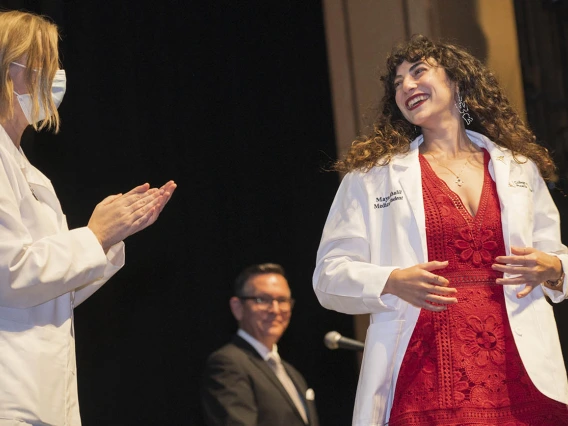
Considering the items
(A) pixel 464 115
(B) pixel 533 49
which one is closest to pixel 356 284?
(A) pixel 464 115

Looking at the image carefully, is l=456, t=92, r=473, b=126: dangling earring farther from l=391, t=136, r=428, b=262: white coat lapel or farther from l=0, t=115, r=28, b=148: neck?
l=0, t=115, r=28, b=148: neck

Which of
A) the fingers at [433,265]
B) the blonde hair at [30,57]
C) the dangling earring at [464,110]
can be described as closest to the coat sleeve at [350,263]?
the fingers at [433,265]

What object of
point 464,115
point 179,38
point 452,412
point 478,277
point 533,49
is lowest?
point 452,412

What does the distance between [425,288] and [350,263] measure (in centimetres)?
33

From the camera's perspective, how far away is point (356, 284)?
2.89 meters

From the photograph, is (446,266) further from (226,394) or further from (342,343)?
(226,394)

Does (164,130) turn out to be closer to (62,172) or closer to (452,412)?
(62,172)

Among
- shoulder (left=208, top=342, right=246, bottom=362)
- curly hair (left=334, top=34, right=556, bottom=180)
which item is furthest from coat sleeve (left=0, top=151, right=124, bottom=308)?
shoulder (left=208, top=342, right=246, bottom=362)

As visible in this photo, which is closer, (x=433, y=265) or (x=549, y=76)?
(x=433, y=265)

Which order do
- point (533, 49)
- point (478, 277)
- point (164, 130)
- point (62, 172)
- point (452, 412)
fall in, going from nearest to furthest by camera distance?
point (452, 412)
point (478, 277)
point (533, 49)
point (62, 172)
point (164, 130)

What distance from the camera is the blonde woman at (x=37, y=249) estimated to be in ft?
7.82

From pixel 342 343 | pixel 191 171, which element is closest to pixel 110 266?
pixel 342 343

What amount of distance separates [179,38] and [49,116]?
115 inches

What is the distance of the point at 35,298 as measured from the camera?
243 cm
